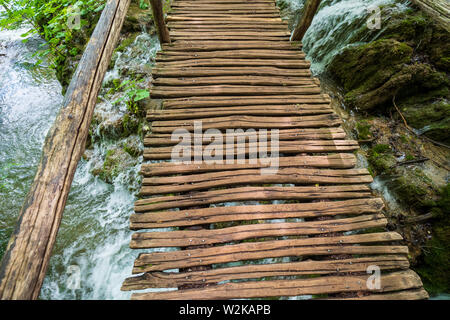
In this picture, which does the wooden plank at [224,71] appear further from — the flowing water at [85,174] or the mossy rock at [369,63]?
the flowing water at [85,174]

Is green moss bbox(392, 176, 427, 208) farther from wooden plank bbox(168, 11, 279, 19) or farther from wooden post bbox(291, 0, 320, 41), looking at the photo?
wooden plank bbox(168, 11, 279, 19)

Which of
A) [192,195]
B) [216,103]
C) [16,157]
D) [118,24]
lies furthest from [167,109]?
[16,157]

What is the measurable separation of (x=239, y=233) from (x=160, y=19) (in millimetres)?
3433

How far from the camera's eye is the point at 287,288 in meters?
2.04

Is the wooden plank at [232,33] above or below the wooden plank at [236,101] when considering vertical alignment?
above

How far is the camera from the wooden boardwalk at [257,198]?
6.86 ft

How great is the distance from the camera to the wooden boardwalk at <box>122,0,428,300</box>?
209cm

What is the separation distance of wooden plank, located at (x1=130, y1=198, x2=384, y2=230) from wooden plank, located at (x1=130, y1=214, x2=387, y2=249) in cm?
8

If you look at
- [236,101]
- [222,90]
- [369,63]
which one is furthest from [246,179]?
[369,63]

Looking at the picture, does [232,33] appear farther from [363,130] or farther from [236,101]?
[363,130]

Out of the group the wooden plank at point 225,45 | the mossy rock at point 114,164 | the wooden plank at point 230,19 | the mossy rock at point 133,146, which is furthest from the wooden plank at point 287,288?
the wooden plank at point 230,19

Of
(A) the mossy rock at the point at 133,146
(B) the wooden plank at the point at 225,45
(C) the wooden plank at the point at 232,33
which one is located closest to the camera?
(B) the wooden plank at the point at 225,45

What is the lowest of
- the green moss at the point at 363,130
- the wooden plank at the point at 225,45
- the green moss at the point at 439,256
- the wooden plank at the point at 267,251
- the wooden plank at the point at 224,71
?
the green moss at the point at 439,256
